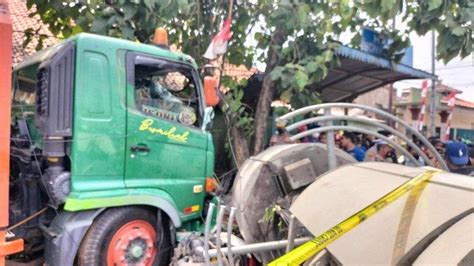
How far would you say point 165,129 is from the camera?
4.18m

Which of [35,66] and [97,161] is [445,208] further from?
[35,66]

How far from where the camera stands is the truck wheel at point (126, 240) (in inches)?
147

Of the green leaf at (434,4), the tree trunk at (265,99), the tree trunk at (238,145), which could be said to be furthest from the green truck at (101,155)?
the green leaf at (434,4)

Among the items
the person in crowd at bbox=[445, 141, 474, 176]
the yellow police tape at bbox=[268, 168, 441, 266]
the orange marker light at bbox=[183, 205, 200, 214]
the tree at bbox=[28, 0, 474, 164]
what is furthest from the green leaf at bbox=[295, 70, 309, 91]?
the yellow police tape at bbox=[268, 168, 441, 266]

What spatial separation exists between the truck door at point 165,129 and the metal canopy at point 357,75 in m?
2.91

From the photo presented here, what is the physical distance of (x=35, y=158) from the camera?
12.5 ft

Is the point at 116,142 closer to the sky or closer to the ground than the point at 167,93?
closer to the ground

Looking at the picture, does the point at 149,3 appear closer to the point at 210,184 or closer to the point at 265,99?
the point at 210,184

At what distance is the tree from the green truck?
4.53ft

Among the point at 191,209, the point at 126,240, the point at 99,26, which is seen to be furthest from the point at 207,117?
the point at 99,26

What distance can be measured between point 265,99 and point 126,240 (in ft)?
11.1

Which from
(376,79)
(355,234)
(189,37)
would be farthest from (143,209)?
(376,79)

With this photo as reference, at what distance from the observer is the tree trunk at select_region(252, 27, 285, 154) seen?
6.52m

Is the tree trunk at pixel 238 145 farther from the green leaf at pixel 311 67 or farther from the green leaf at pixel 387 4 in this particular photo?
the green leaf at pixel 387 4
